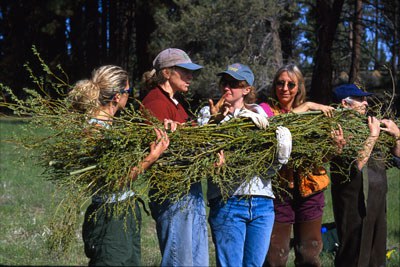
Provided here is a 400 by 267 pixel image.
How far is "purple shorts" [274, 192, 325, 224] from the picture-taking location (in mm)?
4387

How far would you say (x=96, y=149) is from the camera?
11.2 feet

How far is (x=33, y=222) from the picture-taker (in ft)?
23.6

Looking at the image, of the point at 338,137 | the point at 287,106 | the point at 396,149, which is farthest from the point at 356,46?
the point at 338,137

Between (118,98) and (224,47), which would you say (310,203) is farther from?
(224,47)

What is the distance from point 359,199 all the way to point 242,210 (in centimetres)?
129

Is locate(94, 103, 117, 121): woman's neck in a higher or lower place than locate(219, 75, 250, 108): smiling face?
lower

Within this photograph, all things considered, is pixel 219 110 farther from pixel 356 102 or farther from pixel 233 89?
pixel 356 102

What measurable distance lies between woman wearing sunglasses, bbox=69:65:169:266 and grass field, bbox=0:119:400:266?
41 centimetres

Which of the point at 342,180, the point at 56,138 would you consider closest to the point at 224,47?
the point at 342,180

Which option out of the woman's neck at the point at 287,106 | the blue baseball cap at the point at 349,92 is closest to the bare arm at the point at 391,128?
the blue baseball cap at the point at 349,92

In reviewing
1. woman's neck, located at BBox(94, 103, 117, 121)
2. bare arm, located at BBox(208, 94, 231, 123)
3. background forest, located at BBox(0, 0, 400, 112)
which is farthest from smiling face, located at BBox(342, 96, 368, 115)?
background forest, located at BBox(0, 0, 400, 112)

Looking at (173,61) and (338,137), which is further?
(338,137)

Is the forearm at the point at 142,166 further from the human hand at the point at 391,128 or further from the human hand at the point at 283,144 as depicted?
the human hand at the point at 391,128

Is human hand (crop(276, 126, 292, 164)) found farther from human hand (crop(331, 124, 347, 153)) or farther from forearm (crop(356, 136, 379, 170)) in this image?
forearm (crop(356, 136, 379, 170))
